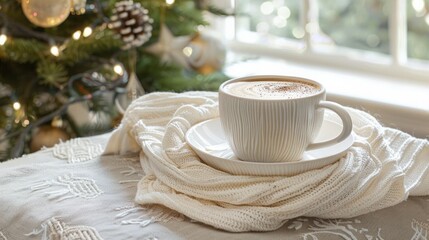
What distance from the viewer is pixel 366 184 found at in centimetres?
87

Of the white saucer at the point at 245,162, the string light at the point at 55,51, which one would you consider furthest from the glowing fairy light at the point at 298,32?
the white saucer at the point at 245,162

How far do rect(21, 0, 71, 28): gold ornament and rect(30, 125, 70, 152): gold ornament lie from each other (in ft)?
1.01

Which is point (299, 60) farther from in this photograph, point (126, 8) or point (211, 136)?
point (211, 136)

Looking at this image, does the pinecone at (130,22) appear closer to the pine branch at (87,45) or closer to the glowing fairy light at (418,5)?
the pine branch at (87,45)

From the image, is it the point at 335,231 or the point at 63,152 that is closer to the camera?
the point at 335,231

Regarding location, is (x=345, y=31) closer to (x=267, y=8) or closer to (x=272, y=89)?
(x=267, y=8)

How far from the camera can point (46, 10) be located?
4.49 ft

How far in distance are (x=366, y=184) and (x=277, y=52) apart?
1127mm

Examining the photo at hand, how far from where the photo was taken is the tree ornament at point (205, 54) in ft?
5.66

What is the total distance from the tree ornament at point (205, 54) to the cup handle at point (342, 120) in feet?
2.83

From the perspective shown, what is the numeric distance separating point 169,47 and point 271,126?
86 cm

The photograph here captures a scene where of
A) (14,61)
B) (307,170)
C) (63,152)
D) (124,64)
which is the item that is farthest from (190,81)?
(307,170)

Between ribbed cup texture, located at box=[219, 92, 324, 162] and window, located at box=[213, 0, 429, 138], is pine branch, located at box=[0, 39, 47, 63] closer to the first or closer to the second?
window, located at box=[213, 0, 429, 138]

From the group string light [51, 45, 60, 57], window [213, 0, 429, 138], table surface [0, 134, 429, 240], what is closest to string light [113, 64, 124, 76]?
string light [51, 45, 60, 57]
